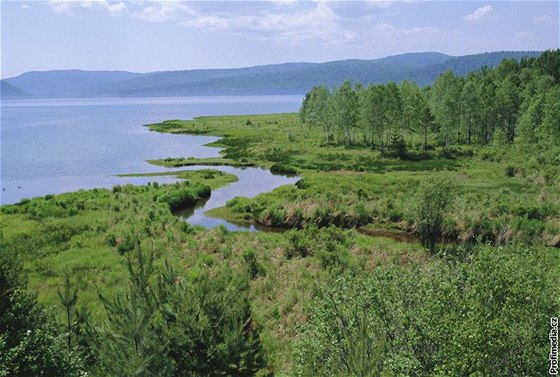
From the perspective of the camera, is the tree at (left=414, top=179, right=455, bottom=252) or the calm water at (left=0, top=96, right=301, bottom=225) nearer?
the tree at (left=414, top=179, right=455, bottom=252)

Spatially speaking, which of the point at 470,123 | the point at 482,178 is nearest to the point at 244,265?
the point at 482,178

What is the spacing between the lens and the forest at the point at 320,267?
1541 centimetres

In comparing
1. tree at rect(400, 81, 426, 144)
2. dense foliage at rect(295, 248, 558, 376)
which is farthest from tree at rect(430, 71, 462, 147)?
dense foliage at rect(295, 248, 558, 376)

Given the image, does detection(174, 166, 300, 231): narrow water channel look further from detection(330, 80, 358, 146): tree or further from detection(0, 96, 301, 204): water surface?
detection(330, 80, 358, 146): tree

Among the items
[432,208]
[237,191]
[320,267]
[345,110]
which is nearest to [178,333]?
[320,267]

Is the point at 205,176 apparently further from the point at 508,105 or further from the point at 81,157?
the point at 508,105

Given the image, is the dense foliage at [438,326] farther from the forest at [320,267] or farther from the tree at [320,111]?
the tree at [320,111]

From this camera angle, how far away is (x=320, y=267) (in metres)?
34.5

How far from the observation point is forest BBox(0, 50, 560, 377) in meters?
15.4

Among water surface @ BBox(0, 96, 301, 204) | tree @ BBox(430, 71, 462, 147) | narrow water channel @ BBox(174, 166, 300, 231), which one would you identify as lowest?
narrow water channel @ BBox(174, 166, 300, 231)

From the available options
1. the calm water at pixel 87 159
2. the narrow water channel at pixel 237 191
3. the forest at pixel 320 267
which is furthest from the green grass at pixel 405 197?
the calm water at pixel 87 159

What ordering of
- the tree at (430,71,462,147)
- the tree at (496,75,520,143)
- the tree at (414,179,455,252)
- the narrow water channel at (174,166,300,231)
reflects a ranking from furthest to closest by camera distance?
1. the tree at (496,75,520,143)
2. the tree at (430,71,462,147)
3. the narrow water channel at (174,166,300,231)
4. the tree at (414,179,455,252)

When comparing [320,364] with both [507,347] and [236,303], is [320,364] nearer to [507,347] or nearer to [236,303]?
[236,303]

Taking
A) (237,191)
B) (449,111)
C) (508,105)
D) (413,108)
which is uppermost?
(413,108)
